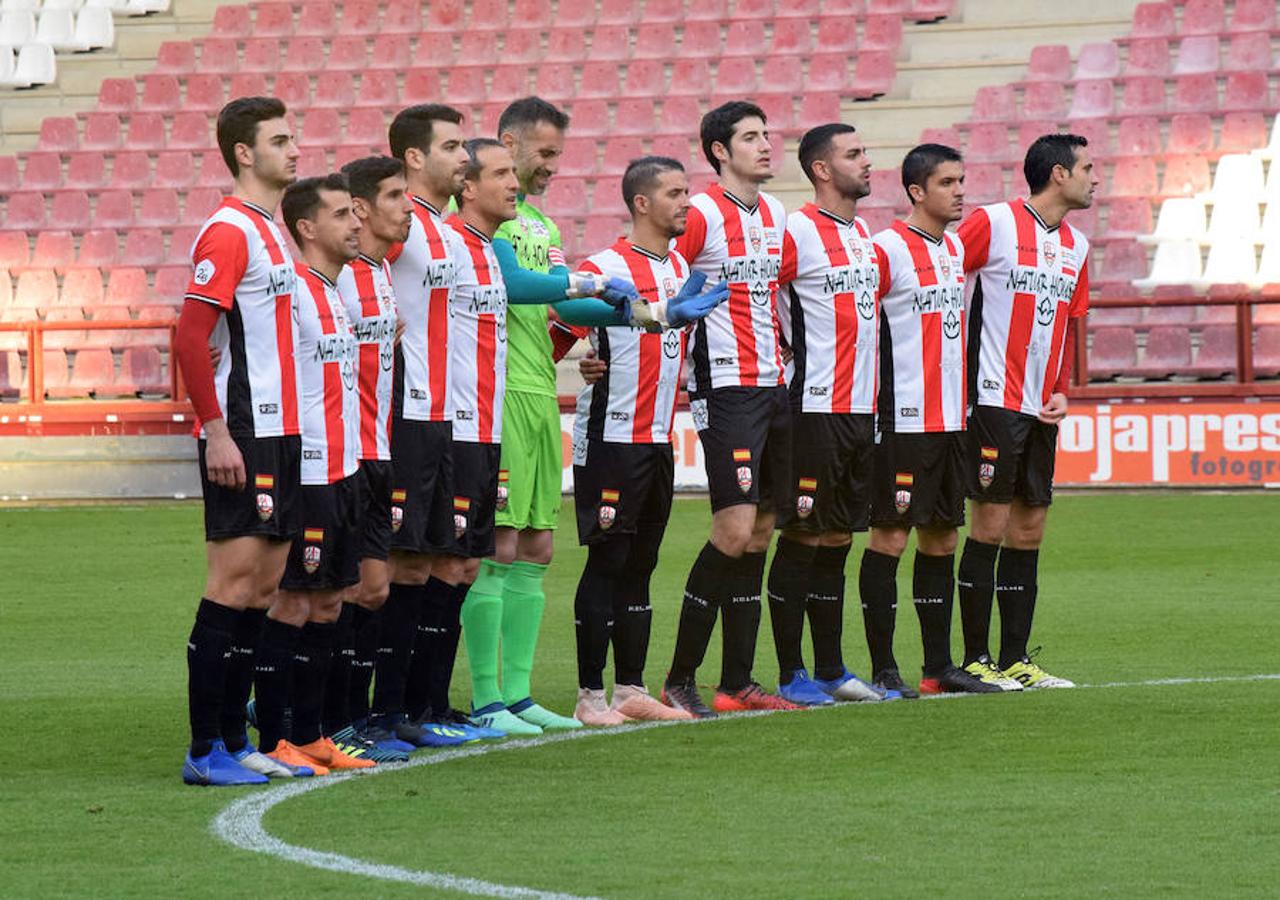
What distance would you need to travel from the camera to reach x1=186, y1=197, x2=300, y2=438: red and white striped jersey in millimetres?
6711

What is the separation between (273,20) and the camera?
84.3 feet

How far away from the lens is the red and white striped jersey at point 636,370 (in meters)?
8.21

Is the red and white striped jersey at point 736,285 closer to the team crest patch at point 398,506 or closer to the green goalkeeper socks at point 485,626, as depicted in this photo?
the green goalkeeper socks at point 485,626

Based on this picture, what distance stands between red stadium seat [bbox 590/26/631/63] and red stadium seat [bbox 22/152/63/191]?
604 centimetres

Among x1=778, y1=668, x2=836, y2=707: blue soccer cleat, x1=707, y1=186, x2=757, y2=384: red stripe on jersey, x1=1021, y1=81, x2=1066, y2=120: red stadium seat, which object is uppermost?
x1=1021, y1=81, x2=1066, y2=120: red stadium seat

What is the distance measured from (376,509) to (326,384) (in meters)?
0.56

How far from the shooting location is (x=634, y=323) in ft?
25.5

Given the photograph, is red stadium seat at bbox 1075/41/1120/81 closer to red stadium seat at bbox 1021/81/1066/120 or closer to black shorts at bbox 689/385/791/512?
red stadium seat at bbox 1021/81/1066/120

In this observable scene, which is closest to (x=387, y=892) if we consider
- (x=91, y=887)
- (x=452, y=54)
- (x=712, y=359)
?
(x=91, y=887)

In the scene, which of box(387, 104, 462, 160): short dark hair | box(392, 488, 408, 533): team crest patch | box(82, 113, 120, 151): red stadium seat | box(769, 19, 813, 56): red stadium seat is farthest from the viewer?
box(82, 113, 120, 151): red stadium seat

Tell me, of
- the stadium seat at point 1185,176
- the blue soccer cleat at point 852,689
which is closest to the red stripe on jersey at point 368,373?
the blue soccer cleat at point 852,689

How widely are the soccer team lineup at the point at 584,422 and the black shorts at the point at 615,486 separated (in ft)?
0.04

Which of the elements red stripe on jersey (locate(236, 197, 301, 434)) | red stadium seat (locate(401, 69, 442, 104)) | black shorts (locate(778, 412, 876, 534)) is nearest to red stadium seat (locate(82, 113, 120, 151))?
red stadium seat (locate(401, 69, 442, 104))

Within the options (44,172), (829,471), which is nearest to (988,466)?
(829,471)
